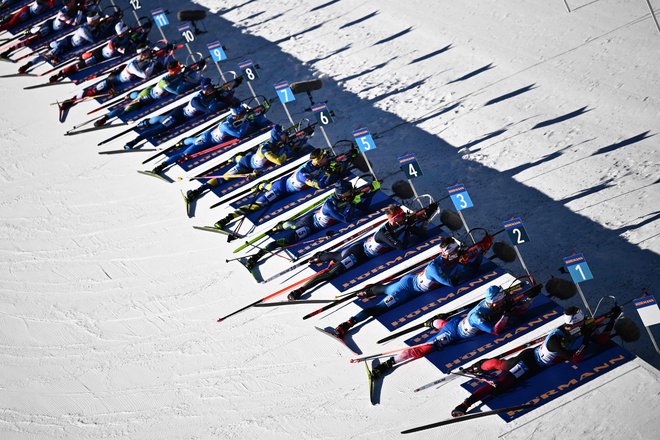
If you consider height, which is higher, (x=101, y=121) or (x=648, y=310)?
(x=101, y=121)

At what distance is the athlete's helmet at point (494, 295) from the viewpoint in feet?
43.0

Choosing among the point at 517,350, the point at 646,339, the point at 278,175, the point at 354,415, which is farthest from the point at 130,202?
the point at 646,339

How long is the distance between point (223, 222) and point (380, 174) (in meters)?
3.49

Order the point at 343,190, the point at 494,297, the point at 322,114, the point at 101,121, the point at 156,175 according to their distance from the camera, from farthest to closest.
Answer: the point at 101,121
the point at 156,175
the point at 322,114
the point at 343,190
the point at 494,297

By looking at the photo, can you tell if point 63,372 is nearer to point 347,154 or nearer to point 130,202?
point 130,202

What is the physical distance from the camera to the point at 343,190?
16.6m

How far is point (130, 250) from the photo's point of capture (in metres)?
17.7

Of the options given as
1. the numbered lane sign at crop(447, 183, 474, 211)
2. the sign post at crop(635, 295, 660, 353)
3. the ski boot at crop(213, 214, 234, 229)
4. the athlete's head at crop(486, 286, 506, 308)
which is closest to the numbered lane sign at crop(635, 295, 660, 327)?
the sign post at crop(635, 295, 660, 353)

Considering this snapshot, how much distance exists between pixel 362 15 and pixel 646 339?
47.2 feet

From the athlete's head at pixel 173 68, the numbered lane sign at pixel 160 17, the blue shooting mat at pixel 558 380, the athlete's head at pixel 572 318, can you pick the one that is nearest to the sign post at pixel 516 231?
the athlete's head at pixel 572 318

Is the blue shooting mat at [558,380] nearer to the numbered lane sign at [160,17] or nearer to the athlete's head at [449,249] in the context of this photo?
the athlete's head at [449,249]

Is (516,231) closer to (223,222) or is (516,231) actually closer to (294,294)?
(294,294)

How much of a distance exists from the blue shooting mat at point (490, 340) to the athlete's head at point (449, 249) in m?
1.42

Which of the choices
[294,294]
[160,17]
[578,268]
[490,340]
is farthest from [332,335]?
[160,17]
